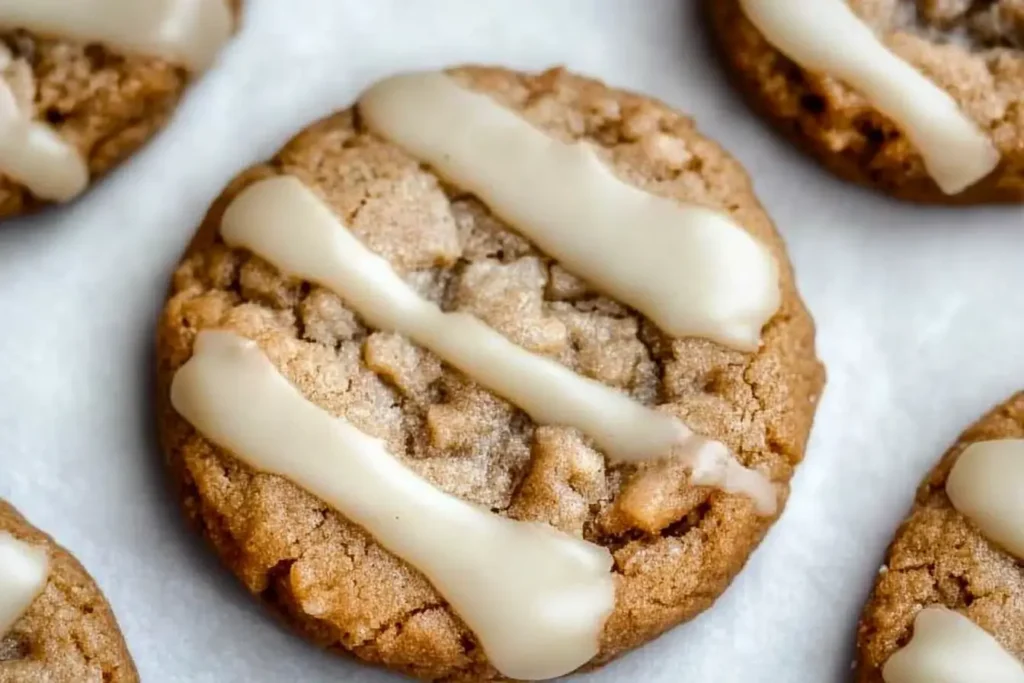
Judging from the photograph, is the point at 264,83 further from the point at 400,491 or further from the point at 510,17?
the point at 400,491

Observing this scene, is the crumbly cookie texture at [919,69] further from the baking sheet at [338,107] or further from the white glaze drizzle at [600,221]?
the white glaze drizzle at [600,221]

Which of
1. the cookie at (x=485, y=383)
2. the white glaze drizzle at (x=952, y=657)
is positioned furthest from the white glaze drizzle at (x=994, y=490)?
the cookie at (x=485, y=383)

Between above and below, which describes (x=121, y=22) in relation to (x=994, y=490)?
A: below

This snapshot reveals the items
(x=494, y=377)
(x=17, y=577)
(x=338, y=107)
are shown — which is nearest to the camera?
(x=17, y=577)

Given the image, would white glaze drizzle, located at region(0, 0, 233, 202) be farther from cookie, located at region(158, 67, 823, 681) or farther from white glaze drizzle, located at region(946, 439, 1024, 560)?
white glaze drizzle, located at region(946, 439, 1024, 560)

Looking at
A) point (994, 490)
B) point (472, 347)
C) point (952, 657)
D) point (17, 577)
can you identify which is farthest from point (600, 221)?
Result: point (17, 577)

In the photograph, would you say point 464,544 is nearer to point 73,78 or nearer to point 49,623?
point 49,623

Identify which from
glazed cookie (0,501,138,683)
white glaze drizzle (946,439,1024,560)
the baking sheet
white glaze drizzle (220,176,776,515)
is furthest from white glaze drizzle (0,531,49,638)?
white glaze drizzle (946,439,1024,560)
